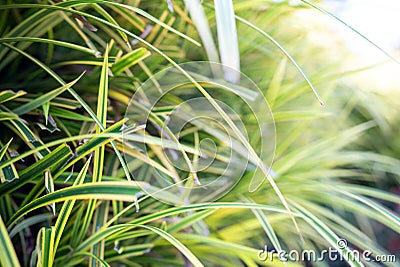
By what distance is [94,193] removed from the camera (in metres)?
0.55

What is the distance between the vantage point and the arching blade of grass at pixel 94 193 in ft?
1.81

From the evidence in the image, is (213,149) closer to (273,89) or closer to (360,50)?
(273,89)

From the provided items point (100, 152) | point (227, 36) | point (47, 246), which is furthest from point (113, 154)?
point (227, 36)

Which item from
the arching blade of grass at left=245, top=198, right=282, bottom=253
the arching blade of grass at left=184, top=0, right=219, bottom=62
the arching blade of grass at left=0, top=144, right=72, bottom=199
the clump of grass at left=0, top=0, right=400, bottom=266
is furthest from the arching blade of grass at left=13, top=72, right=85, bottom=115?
the arching blade of grass at left=245, top=198, right=282, bottom=253

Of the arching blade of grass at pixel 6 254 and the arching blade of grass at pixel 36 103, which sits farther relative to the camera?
the arching blade of grass at pixel 36 103

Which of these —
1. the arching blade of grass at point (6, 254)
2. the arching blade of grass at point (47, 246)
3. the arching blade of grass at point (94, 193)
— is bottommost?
the arching blade of grass at point (6, 254)

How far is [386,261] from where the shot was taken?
0.83m

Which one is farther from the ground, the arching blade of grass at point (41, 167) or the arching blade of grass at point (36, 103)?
the arching blade of grass at point (36, 103)

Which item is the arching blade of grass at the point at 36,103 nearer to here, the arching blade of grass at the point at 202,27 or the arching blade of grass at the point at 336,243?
the arching blade of grass at the point at 202,27

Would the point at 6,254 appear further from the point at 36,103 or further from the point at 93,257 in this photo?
the point at 36,103

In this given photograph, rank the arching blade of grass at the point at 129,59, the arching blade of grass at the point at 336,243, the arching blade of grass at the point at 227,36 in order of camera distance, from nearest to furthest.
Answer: the arching blade of grass at the point at 227,36
the arching blade of grass at the point at 336,243
the arching blade of grass at the point at 129,59

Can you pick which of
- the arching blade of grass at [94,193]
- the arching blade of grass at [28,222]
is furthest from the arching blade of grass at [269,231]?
the arching blade of grass at [28,222]

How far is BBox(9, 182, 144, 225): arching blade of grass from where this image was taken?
1.81 feet

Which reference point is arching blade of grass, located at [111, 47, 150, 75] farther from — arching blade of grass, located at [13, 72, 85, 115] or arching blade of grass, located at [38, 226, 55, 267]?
arching blade of grass, located at [38, 226, 55, 267]
